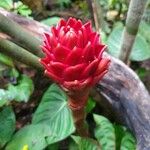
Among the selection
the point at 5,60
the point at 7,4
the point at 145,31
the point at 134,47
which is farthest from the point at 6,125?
the point at 145,31

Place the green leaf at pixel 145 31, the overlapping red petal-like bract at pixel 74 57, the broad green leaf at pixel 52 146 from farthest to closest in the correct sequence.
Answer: the green leaf at pixel 145 31 → the broad green leaf at pixel 52 146 → the overlapping red petal-like bract at pixel 74 57

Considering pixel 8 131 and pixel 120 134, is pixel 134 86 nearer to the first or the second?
pixel 120 134

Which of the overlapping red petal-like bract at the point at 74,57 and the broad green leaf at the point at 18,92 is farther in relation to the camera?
the broad green leaf at the point at 18,92

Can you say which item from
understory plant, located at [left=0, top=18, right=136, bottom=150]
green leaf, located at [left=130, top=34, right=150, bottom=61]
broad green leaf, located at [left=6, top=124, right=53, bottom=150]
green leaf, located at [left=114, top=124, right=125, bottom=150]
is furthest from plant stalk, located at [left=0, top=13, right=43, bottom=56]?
green leaf, located at [left=130, top=34, right=150, bottom=61]

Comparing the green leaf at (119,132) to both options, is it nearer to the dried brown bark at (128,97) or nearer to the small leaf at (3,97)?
the dried brown bark at (128,97)

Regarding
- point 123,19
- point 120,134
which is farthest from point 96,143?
point 123,19

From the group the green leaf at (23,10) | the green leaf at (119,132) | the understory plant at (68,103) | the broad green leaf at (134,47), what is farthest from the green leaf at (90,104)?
the green leaf at (23,10)

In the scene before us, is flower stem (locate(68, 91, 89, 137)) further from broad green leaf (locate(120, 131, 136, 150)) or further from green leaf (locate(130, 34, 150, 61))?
green leaf (locate(130, 34, 150, 61))
